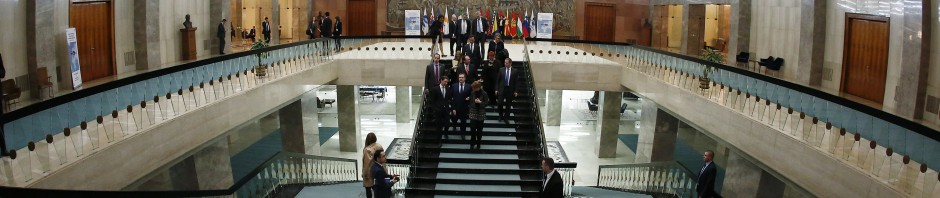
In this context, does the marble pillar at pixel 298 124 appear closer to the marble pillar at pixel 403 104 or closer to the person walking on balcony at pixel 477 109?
the marble pillar at pixel 403 104

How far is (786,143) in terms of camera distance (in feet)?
42.0

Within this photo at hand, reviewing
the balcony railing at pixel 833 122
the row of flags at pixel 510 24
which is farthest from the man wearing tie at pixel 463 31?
the row of flags at pixel 510 24

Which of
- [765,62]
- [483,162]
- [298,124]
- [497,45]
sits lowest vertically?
[298,124]

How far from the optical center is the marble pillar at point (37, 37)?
1488 centimetres

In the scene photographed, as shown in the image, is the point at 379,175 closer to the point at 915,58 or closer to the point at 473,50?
the point at 473,50

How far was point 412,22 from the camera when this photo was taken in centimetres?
3098

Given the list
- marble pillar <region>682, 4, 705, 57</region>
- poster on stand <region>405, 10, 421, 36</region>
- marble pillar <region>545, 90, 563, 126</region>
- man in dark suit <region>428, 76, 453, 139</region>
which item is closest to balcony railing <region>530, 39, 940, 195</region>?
man in dark suit <region>428, 76, 453, 139</region>

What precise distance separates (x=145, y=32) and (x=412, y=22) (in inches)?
499

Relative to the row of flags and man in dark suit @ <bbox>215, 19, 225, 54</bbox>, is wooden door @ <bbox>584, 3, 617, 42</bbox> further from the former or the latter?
man in dark suit @ <bbox>215, 19, 225, 54</bbox>

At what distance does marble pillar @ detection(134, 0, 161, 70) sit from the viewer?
19.8m

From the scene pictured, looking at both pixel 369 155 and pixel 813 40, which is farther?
pixel 813 40

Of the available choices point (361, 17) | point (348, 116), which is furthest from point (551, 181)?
point (361, 17)

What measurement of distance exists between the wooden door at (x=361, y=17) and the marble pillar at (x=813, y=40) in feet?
60.2

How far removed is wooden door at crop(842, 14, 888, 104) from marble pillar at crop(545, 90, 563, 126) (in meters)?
15.3
